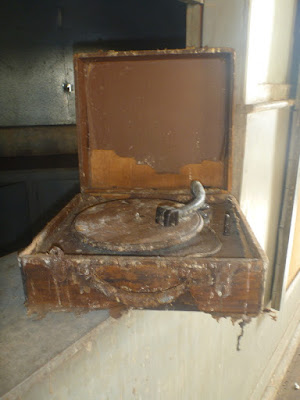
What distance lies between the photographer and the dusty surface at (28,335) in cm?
66

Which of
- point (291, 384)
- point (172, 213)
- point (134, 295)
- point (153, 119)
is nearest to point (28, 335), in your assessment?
point (134, 295)

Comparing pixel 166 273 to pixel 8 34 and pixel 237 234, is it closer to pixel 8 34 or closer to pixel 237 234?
pixel 237 234

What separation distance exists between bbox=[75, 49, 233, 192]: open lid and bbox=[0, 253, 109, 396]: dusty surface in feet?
1.64

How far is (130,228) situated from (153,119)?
1.58ft

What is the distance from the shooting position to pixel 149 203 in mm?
1064

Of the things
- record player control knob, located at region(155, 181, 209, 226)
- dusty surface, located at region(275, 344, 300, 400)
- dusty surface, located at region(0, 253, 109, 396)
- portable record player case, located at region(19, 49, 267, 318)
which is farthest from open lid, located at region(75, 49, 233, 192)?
dusty surface, located at region(275, 344, 300, 400)

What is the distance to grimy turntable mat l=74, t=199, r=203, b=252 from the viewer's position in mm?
784

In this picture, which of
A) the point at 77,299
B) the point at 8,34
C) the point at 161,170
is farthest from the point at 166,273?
the point at 8,34

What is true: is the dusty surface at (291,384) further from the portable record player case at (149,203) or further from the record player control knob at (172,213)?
the record player control knob at (172,213)

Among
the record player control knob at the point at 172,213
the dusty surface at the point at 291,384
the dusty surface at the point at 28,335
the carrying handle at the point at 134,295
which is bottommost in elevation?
the dusty surface at the point at 291,384

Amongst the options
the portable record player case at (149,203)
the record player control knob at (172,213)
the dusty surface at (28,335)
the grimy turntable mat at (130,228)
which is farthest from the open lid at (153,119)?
the dusty surface at (28,335)

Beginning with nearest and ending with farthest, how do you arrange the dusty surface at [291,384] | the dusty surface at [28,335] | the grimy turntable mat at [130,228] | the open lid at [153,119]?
the dusty surface at [28,335] → the grimy turntable mat at [130,228] → the open lid at [153,119] → the dusty surface at [291,384]

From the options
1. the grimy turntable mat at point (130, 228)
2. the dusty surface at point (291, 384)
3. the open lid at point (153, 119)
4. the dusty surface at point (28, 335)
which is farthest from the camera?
the dusty surface at point (291, 384)

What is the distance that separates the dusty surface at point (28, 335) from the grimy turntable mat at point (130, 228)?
198 mm
